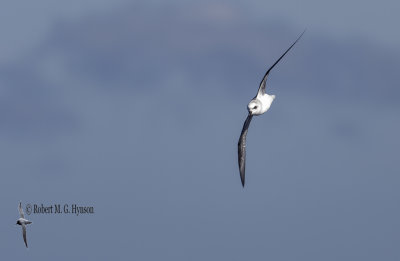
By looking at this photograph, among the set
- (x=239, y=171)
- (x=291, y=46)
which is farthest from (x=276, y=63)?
(x=239, y=171)

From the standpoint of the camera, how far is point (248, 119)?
62.7 metres

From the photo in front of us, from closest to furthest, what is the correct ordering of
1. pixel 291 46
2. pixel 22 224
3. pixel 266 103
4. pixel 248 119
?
pixel 291 46, pixel 266 103, pixel 248 119, pixel 22 224

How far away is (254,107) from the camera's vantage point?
56812mm

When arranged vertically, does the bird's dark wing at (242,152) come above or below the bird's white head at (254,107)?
above

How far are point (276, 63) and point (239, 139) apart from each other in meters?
12.5

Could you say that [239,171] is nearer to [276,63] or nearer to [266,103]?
[266,103]

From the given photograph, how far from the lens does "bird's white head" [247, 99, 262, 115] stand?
5678cm

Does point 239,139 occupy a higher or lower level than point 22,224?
lower

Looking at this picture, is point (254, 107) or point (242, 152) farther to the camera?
point (242, 152)

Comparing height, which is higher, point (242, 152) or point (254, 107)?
point (242, 152)

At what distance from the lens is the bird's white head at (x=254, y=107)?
56781 mm

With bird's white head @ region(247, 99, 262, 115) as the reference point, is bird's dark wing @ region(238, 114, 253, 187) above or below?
above

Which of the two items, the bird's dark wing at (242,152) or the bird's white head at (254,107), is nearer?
the bird's white head at (254,107)

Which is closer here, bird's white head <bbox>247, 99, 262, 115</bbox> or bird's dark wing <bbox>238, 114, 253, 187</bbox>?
bird's white head <bbox>247, 99, 262, 115</bbox>
